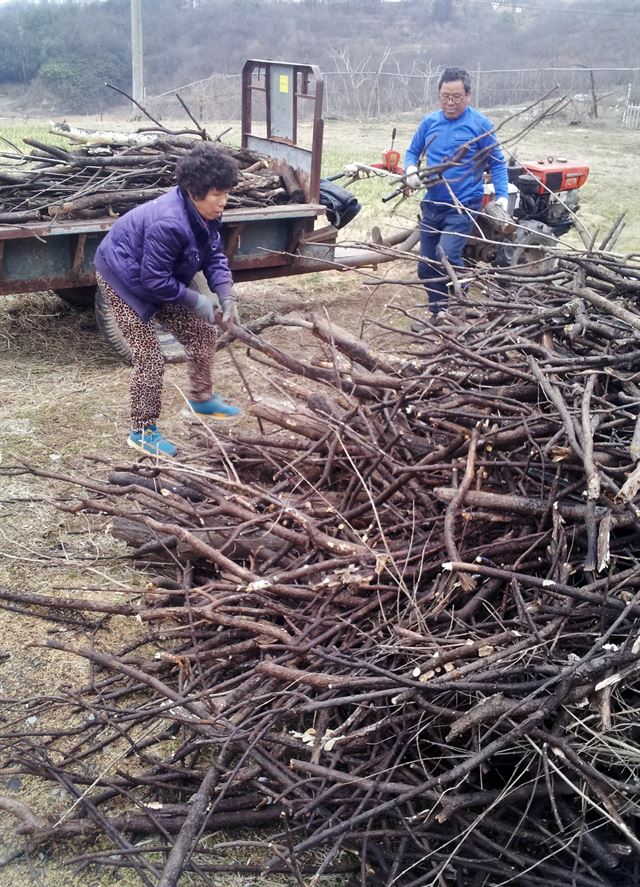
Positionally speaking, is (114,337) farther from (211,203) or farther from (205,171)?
(205,171)

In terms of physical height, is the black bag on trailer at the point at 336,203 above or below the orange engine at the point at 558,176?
below

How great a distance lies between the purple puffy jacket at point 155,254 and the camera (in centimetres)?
397

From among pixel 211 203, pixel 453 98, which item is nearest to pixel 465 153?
pixel 453 98

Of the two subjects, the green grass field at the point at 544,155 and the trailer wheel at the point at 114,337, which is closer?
the trailer wheel at the point at 114,337

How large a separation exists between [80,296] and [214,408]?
2.49 meters

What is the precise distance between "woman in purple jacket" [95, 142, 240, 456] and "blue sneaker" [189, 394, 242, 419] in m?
0.15

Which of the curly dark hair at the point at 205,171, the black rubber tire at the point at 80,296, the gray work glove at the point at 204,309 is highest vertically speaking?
the curly dark hair at the point at 205,171

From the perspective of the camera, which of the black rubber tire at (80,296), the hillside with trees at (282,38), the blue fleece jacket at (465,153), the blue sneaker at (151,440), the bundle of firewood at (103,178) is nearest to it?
the blue sneaker at (151,440)

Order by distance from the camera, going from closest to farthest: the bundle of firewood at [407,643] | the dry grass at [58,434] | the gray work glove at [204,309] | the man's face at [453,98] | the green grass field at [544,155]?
the bundle of firewood at [407,643] → the dry grass at [58,434] → the gray work glove at [204,309] → the man's face at [453,98] → the green grass field at [544,155]

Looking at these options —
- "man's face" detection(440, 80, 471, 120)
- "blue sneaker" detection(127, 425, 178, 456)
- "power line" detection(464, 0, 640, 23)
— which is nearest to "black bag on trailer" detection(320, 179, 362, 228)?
"man's face" detection(440, 80, 471, 120)

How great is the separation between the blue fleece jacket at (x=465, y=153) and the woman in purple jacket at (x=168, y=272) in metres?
2.24

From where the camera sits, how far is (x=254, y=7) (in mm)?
47281

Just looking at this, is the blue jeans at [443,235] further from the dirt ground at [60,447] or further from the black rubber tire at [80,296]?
the black rubber tire at [80,296]

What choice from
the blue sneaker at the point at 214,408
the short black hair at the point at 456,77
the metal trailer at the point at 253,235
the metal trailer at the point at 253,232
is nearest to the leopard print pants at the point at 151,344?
the blue sneaker at the point at 214,408
